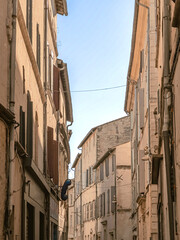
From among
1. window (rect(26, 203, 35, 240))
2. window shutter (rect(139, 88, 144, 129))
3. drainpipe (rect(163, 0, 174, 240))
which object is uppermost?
window shutter (rect(139, 88, 144, 129))

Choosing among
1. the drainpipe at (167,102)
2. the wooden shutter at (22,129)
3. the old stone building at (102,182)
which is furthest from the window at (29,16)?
the old stone building at (102,182)

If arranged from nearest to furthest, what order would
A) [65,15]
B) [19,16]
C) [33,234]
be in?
[19,16], [33,234], [65,15]

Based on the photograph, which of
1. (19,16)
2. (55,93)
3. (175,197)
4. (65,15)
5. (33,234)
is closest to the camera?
(175,197)

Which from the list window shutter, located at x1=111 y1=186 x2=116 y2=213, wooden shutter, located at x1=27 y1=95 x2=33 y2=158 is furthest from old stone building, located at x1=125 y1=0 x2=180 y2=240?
window shutter, located at x1=111 y1=186 x2=116 y2=213

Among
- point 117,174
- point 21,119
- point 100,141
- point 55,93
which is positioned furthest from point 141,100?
point 100,141

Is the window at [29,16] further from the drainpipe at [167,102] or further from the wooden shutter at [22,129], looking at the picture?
the drainpipe at [167,102]

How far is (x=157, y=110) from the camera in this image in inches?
651

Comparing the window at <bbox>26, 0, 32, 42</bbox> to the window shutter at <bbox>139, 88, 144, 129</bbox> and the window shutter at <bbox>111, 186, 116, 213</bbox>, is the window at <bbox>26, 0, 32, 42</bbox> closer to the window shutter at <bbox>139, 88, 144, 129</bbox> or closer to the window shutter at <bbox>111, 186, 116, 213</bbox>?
the window shutter at <bbox>139, 88, 144, 129</bbox>

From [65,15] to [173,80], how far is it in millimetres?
19204

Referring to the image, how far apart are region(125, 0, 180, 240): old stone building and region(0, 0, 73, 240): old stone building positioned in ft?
8.99

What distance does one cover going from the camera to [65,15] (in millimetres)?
27172

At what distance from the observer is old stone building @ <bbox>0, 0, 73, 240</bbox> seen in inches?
384

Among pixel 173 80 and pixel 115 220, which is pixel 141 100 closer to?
pixel 173 80

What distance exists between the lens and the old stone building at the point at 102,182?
121ft
